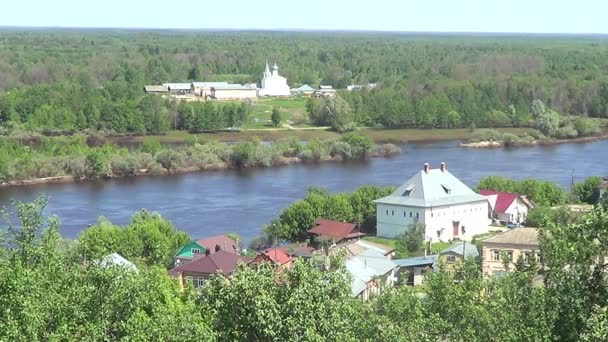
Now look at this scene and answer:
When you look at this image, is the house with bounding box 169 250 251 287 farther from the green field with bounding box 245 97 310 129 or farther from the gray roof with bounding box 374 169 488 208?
the green field with bounding box 245 97 310 129

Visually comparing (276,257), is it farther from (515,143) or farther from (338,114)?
(338,114)

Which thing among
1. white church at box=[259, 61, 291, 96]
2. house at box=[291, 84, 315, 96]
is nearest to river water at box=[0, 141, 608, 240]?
white church at box=[259, 61, 291, 96]

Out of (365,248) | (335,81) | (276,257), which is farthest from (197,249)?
(335,81)

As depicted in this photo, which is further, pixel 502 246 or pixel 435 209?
pixel 435 209

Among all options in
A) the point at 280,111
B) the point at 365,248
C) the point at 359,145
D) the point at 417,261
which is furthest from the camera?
the point at 280,111

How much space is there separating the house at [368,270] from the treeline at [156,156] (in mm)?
16369

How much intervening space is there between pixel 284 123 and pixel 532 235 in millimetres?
30360

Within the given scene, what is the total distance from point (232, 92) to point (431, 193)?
36168 mm

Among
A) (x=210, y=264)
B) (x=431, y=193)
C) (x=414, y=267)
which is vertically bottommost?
(x=414, y=267)

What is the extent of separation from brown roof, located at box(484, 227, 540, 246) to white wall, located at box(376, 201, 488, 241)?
3.24 m

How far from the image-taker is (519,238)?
1656 cm

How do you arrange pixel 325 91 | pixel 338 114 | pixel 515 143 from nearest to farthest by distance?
1. pixel 515 143
2. pixel 338 114
3. pixel 325 91

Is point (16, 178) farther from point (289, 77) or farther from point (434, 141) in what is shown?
point (289, 77)

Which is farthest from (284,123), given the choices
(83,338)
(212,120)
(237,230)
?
(83,338)
